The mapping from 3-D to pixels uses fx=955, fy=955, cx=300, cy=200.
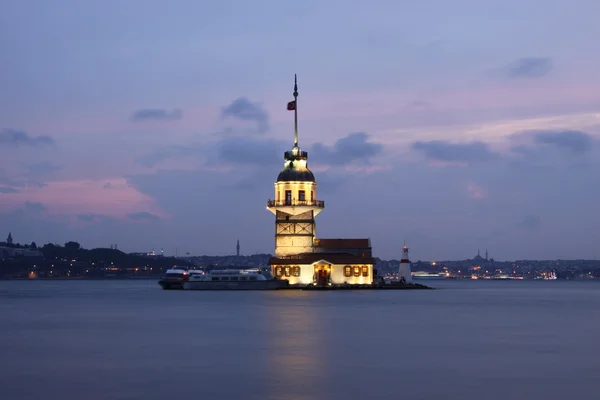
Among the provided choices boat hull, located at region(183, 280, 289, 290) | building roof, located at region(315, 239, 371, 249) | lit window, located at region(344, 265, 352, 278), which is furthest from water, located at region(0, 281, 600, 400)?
building roof, located at region(315, 239, 371, 249)

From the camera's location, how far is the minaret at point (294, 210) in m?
122

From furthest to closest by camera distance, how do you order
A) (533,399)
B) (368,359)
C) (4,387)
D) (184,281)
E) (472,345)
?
1. (184,281)
2. (472,345)
3. (368,359)
4. (4,387)
5. (533,399)

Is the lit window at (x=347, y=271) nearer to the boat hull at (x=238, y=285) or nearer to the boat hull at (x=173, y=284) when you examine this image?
the boat hull at (x=238, y=285)

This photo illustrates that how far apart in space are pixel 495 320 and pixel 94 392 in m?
42.2

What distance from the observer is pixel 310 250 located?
12400 centimetres

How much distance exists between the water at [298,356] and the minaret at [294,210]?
48.9m

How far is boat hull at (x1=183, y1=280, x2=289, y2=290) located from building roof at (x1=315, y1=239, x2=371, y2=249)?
7245mm

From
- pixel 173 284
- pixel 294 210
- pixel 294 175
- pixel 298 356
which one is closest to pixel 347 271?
pixel 294 210

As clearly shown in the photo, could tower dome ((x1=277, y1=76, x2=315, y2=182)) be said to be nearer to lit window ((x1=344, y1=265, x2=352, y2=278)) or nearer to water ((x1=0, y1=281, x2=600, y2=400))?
lit window ((x1=344, y1=265, x2=352, y2=278))

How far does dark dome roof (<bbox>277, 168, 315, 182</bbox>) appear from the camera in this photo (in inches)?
4843

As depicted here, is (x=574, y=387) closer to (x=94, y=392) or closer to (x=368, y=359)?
(x=368, y=359)

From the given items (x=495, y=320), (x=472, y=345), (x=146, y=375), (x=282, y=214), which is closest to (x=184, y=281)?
(x=282, y=214)

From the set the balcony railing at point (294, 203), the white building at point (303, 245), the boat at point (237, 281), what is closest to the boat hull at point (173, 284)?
the boat at point (237, 281)

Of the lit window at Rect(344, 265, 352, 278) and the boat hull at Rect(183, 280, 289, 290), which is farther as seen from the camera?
the boat hull at Rect(183, 280, 289, 290)
